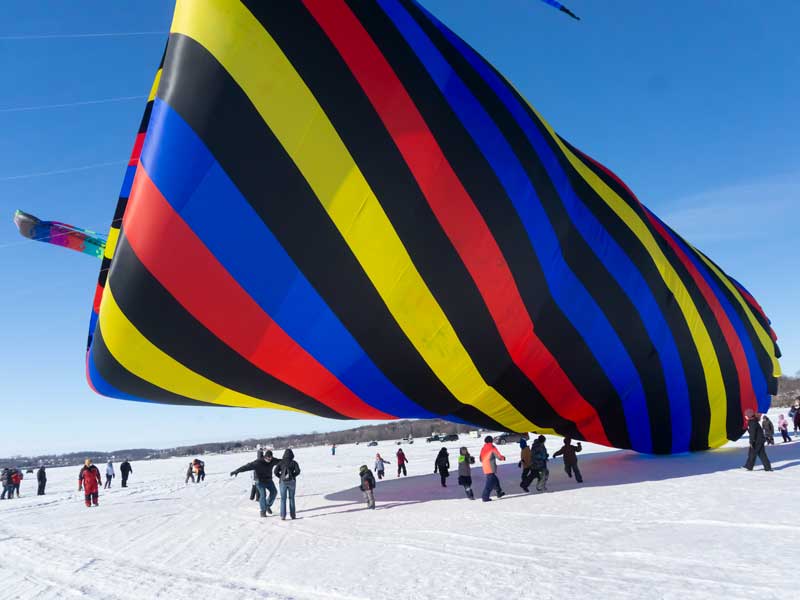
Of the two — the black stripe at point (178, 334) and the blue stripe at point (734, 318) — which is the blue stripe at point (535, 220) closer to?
the blue stripe at point (734, 318)

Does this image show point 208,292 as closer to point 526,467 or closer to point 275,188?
point 275,188

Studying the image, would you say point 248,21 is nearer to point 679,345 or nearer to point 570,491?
point 570,491

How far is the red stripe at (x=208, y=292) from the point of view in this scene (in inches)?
275

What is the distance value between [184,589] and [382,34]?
263 inches

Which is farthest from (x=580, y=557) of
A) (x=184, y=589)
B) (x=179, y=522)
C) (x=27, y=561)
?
(x=179, y=522)

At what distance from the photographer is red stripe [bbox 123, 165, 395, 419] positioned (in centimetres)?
699

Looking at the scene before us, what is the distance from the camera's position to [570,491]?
378 inches

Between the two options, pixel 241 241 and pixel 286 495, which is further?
pixel 286 495

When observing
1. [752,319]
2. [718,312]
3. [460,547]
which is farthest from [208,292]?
[752,319]

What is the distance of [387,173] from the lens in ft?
25.1

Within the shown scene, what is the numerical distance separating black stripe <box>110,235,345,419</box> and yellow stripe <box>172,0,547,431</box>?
201 cm

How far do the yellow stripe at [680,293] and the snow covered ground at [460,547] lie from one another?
187cm

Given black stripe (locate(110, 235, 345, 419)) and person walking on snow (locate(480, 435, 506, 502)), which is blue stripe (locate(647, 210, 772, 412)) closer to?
person walking on snow (locate(480, 435, 506, 502))

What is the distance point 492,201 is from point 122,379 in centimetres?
604
